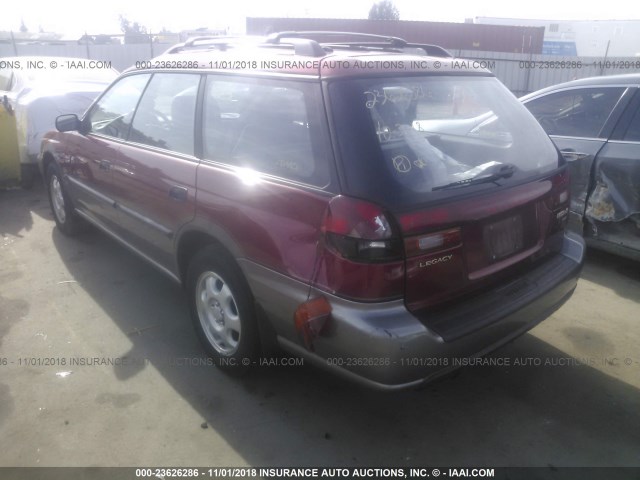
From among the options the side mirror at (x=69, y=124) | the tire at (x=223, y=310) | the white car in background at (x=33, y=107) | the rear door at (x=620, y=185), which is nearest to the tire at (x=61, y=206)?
the side mirror at (x=69, y=124)

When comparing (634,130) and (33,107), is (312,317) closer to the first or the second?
(634,130)

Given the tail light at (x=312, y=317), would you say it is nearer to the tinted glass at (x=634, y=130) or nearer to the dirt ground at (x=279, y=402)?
the dirt ground at (x=279, y=402)

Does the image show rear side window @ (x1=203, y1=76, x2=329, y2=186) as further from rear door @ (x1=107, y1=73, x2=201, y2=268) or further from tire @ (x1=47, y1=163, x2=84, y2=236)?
tire @ (x1=47, y1=163, x2=84, y2=236)

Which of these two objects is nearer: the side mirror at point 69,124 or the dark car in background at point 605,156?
the dark car in background at point 605,156

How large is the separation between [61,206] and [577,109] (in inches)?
194

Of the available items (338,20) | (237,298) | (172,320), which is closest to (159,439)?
(237,298)

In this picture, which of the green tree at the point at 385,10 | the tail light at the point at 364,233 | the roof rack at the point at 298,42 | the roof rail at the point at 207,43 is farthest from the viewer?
the green tree at the point at 385,10

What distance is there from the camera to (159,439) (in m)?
2.65

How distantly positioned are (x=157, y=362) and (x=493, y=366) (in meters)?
2.06

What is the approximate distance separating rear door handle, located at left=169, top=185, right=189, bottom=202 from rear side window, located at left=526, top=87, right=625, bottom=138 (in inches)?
136

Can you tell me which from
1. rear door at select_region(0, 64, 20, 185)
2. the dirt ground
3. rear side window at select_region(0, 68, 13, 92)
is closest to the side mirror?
the dirt ground

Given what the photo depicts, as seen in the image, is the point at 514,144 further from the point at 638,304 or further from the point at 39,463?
the point at 39,463

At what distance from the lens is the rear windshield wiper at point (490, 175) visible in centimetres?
244

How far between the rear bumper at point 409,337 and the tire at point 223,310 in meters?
0.27
